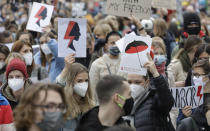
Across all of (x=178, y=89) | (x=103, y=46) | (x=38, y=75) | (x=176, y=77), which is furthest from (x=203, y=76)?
(x=103, y=46)

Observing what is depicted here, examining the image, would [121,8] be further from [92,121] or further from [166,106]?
[92,121]

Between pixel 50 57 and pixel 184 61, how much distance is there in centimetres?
247

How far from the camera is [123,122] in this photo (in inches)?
171

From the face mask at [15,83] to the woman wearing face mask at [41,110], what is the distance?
2335 mm

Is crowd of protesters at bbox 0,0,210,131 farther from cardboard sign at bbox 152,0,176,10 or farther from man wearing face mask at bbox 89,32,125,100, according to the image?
cardboard sign at bbox 152,0,176,10

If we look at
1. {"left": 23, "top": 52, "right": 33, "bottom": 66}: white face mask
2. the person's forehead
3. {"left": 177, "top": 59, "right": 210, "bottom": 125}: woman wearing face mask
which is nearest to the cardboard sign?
{"left": 23, "top": 52, "right": 33, "bottom": 66}: white face mask

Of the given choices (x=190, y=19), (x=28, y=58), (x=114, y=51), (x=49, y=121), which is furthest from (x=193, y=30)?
(x=49, y=121)

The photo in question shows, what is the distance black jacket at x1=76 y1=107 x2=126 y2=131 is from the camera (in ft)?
14.0

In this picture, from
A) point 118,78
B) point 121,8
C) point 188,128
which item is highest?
point 121,8

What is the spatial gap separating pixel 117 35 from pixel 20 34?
2192 millimetres

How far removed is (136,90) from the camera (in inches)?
215

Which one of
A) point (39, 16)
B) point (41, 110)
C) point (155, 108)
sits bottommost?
point (155, 108)

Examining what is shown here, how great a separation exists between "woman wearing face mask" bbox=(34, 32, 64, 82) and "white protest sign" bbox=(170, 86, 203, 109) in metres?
2.77

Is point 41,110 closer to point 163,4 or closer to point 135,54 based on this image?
point 135,54
